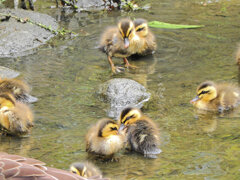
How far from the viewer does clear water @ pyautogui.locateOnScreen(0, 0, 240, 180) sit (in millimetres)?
3534

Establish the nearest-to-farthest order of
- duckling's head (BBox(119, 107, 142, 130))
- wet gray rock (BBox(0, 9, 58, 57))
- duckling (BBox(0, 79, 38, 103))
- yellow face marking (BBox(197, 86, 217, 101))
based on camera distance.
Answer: duckling's head (BBox(119, 107, 142, 130)) < yellow face marking (BBox(197, 86, 217, 101)) < duckling (BBox(0, 79, 38, 103)) < wet gray rock (BBox(0, 9, 58, 57))

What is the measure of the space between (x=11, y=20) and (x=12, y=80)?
258 cm

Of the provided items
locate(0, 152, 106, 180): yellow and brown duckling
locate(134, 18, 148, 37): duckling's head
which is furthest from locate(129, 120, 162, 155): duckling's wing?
locate(134, 18, 148, 37): duckling's head

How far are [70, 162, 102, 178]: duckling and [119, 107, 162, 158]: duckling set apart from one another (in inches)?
22.1

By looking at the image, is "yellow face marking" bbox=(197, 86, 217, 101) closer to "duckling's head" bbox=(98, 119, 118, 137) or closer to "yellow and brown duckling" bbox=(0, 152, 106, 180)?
"duckling's head" bbox=(98, 119, 118, 137)

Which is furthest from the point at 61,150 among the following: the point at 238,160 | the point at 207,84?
the point at 207,84

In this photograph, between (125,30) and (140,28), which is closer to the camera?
(125,30)

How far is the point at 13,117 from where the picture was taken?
167 inches

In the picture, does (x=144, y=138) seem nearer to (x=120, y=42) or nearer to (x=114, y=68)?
(x=114, y=68)

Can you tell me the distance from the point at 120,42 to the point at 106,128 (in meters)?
2.61

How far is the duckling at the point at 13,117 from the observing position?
13.8ft

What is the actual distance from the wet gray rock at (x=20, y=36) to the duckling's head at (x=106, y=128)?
3.06m

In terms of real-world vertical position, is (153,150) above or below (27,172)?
below

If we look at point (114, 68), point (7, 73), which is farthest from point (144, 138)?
point (7, 73)
